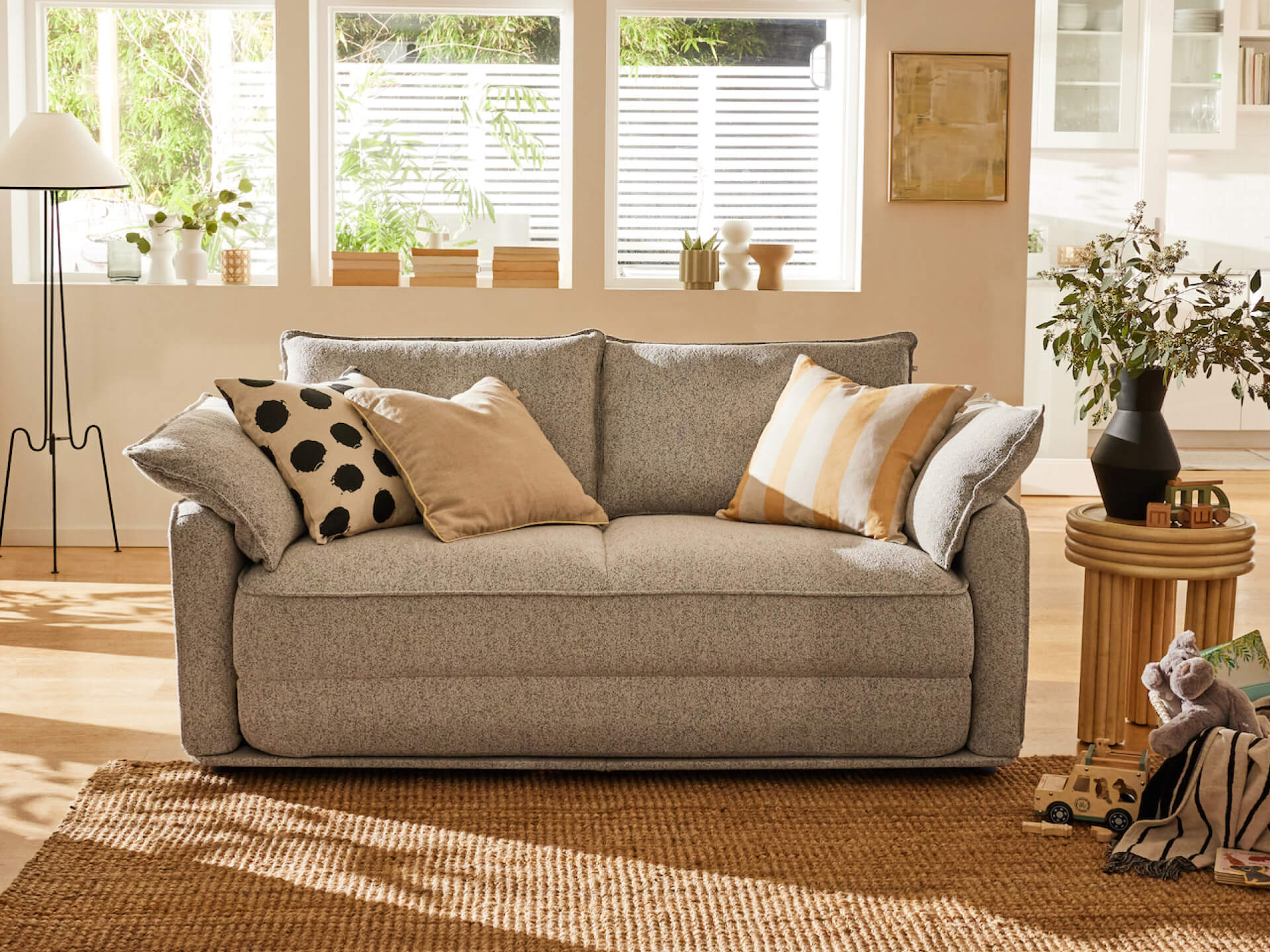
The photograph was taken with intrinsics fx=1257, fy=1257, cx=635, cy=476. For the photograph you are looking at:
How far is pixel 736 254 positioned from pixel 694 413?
1959mm

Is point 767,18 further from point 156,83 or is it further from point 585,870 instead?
point 585,870

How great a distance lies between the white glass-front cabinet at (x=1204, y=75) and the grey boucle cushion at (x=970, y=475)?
4462 millimetres

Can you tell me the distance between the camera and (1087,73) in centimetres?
598

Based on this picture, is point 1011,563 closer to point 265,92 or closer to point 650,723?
→ point 650,723

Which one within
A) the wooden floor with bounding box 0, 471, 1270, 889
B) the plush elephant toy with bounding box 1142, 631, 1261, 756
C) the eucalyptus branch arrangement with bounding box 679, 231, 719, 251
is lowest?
the wooden floor with bounding box 0, 471, 1270, 889

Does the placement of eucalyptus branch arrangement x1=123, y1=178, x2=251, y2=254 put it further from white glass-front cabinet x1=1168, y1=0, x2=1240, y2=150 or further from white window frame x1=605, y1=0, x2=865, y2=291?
white glass-front cabinet x1=1168, y1=0, x2=1240, y2=150

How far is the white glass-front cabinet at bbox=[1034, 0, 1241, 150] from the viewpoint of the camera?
5879mm

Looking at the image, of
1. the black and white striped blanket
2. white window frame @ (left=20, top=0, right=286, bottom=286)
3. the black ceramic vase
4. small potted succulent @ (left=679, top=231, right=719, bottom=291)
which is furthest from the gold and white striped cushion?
white window frame @ (left=20, top=0, right=286, bottom=286)

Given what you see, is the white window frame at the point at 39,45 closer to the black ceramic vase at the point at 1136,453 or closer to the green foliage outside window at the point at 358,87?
the green foliage outside window at the point at 358,87

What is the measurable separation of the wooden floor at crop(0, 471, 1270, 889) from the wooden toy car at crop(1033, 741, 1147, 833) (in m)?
0.41

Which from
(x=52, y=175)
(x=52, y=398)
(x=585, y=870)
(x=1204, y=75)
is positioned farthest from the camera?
(x=1204, y=75)

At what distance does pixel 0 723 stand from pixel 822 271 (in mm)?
3392

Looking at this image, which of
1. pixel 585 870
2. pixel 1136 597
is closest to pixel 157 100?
pixel 585 870

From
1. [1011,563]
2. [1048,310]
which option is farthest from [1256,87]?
[1011,563]
